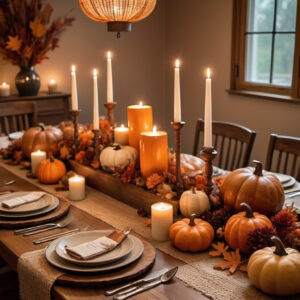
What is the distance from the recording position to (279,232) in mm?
1259

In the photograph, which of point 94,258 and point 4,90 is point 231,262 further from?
point 4,90

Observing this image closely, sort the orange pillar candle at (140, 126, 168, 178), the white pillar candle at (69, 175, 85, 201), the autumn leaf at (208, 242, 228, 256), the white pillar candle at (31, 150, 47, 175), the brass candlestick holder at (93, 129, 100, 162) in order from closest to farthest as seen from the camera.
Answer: the autumn leaf at (208, 242, 228, 256) → the orange pillar candle at (140, 126, 168, 178) → the white pillar candle at (69, 175, 85, 201) → the brass candlestick holder at (93, 129, 100, 162) → the white pillar candle at (31, 150, 47, 175)

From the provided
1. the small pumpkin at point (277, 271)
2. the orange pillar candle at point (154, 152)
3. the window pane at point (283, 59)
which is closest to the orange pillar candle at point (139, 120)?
the orange pillar candle at point (154, 152)

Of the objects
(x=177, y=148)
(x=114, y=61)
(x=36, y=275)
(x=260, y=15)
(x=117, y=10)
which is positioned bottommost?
(x=36, y=275)

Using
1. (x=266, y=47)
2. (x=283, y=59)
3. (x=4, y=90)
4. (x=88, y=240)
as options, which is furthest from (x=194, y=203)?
(x=4, y=90)

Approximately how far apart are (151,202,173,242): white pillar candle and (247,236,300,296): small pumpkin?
0.35 meters

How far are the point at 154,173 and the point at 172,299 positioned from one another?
656 mm

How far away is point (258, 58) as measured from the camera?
3666 millimetres

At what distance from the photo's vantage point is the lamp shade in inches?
66.7

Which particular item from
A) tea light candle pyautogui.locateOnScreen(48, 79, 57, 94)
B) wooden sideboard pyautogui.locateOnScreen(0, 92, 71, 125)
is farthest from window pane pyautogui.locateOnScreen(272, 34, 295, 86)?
tea light candle pyautogui.locateOnScreen(48, 79, 57, 94)

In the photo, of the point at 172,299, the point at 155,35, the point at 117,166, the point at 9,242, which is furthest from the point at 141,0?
the point at 155,35

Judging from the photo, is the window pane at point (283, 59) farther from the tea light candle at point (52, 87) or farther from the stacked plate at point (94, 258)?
the stacked plate at point (94, 258)

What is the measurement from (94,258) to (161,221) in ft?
0.86

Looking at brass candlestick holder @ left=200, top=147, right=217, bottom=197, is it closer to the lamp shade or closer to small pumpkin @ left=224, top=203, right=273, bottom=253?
small pumpkin @ left=224, top=203, right=273, bottom=253
